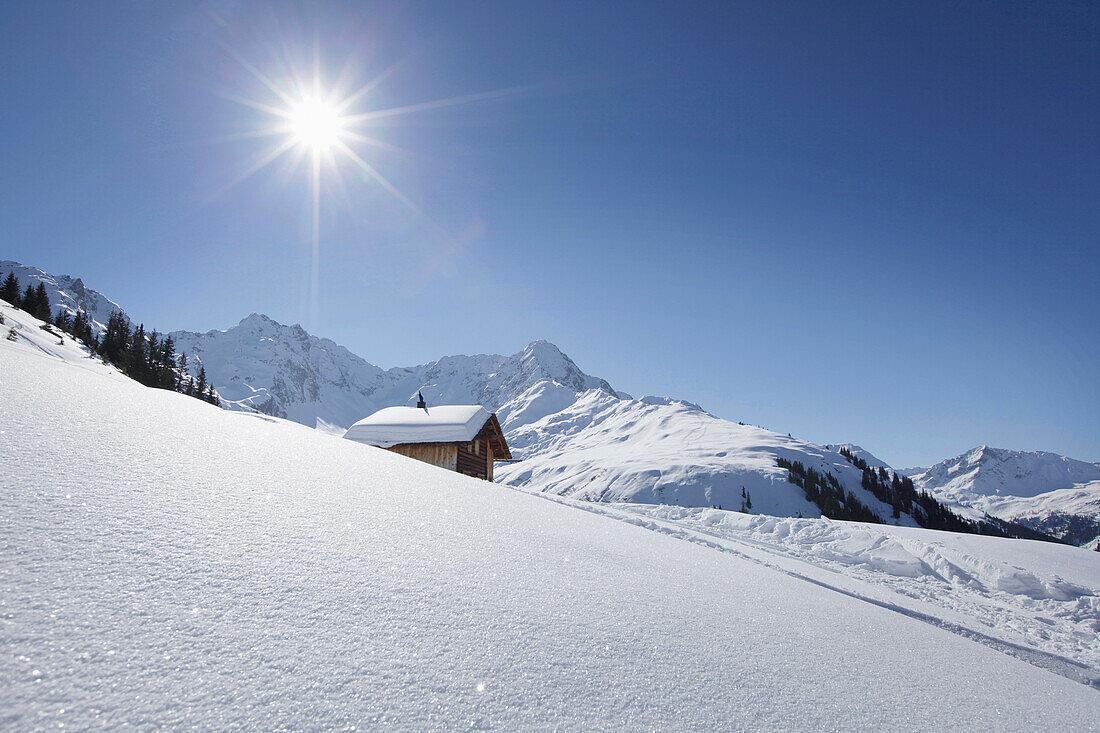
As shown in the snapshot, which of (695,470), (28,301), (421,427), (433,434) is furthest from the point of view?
(695,470)

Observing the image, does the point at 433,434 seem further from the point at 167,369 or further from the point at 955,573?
the point at 167,369

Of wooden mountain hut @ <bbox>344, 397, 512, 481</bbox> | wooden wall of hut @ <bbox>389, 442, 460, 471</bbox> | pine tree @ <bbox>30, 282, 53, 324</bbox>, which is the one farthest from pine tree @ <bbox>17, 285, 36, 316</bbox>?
wooden wall of hut @ <bbox>389, 442, 460, 471</bbox>

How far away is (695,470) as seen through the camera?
58.0m

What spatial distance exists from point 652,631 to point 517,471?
83407 mm

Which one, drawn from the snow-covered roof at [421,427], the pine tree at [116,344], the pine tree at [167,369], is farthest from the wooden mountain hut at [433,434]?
the pine tree at [167,369]

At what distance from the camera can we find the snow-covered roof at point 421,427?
56.9ft

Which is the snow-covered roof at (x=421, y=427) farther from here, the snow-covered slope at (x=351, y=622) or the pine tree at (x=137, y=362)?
the pine tree at (x=137, y=362)

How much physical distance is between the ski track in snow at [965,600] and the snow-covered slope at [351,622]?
5.27ft

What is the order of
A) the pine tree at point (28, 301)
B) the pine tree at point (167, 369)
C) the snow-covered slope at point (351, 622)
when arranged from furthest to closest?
the pine tree at point (167, 369) → the pine tree at point (28, 301) → the snow-covered slope at point (351, 622)

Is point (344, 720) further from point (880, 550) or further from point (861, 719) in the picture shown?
point (880, 550)

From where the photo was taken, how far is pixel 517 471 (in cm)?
8356

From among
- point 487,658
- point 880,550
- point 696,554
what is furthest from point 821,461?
point 487,658

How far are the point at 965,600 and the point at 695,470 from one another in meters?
53.3

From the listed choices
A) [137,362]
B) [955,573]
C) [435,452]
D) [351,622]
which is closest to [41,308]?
[137,362]
